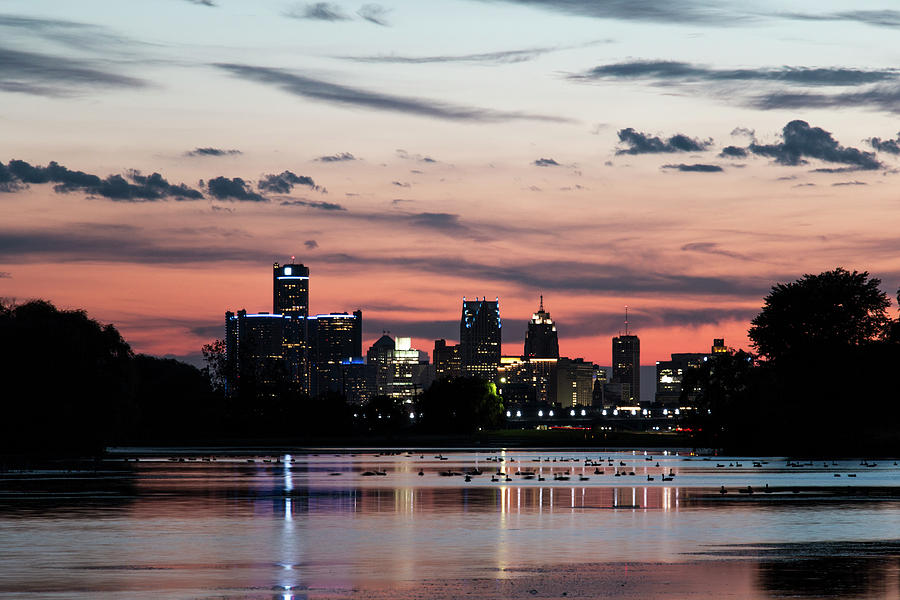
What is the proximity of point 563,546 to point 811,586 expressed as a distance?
10.9 m

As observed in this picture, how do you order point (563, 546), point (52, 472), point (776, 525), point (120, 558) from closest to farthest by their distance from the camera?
point (120, 558)
point (563, 546)
point (776, 525)
point (52, 472)

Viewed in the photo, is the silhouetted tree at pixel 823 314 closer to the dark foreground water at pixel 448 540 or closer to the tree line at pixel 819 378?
the tree line at pixel 819 378

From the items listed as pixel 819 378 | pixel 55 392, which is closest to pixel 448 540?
pixel 55 392

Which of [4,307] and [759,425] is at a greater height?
[4,307]

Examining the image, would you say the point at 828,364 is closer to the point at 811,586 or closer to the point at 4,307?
the point at 4,307

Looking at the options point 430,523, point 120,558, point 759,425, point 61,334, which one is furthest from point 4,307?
point 120,558

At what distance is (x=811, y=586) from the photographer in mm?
30000

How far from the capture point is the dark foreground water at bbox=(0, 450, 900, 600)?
30.5 m

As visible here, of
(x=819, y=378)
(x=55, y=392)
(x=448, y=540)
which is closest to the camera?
(x=448, y=540)

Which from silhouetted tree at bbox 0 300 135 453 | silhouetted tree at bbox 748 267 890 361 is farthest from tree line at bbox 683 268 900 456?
silhouetted tree at bbox 0 300 135 453

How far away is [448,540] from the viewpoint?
42094 mm

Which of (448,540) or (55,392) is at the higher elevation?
(55,392)

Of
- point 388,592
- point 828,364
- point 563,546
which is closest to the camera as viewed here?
point 388,592

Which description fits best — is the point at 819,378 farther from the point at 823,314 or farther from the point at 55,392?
the point at 55,392
